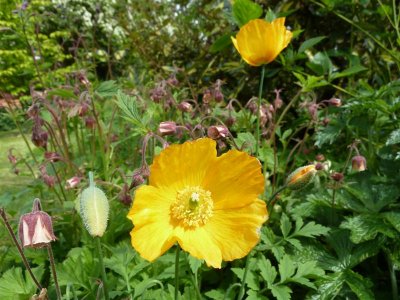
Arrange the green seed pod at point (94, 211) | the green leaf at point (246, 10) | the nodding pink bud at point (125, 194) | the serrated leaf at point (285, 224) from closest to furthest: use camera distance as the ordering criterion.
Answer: the green seed pod at point (94, 211) → the nodding pink bud at point (125, 194) → the serrated leaf at point (285, 224) → the green leaf at point (246, 10)

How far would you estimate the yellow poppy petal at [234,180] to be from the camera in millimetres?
876

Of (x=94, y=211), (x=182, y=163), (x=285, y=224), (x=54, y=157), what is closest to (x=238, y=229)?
(x=182, y=163)

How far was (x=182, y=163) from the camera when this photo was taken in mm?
907

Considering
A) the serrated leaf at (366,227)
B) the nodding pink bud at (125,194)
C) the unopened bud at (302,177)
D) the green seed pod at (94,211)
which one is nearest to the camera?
the green seed pod at (94,211)

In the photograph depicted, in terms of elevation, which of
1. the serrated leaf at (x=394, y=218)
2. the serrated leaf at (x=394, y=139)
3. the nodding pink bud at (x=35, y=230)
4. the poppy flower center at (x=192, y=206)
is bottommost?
the serrated leaf at (x=394, y=218)

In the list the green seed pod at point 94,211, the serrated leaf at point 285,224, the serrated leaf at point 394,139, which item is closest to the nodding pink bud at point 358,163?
the serrated leaf at point 394,139

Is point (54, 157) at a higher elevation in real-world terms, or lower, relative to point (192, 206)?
lower

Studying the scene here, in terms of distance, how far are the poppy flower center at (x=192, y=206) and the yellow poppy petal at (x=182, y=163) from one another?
2 centimetres

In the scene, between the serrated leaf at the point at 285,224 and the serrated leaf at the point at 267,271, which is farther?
the serrated leaf at the point at 285,224

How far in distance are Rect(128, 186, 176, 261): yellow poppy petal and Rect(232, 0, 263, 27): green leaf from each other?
3.09 ft

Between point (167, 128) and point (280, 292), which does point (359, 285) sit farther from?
point (167, 128)

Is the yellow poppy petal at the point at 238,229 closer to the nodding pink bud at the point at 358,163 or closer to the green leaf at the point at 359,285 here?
the green leaf at the point at 359,285

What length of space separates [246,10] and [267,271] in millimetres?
980

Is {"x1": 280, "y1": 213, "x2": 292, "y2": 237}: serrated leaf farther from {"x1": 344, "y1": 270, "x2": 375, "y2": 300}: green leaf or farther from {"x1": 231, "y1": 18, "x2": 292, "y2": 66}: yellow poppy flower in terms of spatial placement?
{"x1": 231, "y1": 18, "x2": 292, "y2": 66}: yellow poppy flower
